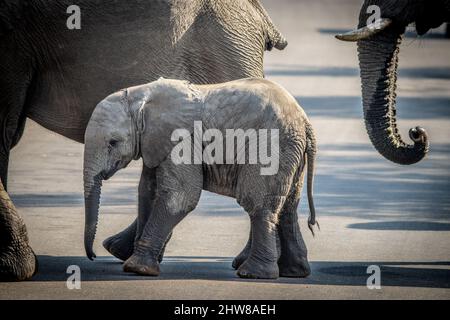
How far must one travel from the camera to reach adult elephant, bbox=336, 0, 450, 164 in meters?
11.2

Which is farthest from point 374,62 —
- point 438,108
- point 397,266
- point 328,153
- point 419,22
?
point 438,108

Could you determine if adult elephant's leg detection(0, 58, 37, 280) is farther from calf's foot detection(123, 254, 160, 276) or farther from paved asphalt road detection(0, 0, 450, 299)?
calf's foot detection(123, 254, 160, 276)

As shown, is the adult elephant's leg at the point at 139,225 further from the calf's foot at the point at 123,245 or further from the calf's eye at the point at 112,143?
the calf's eye at the point at 112,143

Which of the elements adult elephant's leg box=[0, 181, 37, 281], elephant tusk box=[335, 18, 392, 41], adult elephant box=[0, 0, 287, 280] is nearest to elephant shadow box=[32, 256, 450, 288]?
adult elephant's leg box=[0, 181, 37, 281]

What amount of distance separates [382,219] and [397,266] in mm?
2172

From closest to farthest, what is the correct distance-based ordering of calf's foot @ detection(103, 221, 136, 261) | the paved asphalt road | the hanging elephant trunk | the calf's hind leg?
the paved asphalt road
the calf's hind leg
the hanging elephant trunk
calf's foot @ detection(103, 221, 136, 261)

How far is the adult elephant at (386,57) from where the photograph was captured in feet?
36.7

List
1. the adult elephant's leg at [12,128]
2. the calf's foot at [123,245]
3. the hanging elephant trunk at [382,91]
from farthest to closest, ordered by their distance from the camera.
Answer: the calf's foot at [123,245] < the hanging elephant trunk at [382,91] < the adult elephant's leg at [12,128]

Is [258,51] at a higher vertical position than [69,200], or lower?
higher

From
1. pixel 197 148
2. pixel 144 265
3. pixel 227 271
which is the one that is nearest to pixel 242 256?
pixel 227 271

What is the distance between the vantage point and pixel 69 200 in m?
14.3

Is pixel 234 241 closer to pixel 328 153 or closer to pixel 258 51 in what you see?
pixel 258 51

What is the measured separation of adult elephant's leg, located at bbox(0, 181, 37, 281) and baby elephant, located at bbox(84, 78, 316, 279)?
1.69 feet

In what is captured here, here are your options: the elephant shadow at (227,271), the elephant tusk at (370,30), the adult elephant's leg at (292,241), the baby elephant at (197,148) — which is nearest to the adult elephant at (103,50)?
the elephant shadow at (227,271)
